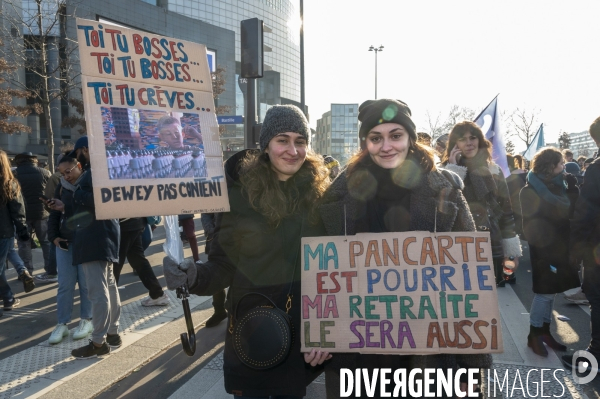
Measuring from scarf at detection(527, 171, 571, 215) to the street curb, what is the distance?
396 cm

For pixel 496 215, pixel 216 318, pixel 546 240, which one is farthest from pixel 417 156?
pixel 216 318

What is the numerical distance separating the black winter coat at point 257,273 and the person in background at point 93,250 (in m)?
2.24

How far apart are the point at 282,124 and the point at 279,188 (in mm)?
331

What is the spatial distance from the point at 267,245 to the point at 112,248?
101 inches

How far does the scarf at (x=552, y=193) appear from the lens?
439 cm

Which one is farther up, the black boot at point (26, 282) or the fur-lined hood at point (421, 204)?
the fur-lined hood at point (421, 204)

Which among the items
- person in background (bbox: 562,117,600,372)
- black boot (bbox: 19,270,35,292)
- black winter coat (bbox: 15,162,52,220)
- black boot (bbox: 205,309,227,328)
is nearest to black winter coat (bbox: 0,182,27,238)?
black boot (bbox: 19,270,35,292)

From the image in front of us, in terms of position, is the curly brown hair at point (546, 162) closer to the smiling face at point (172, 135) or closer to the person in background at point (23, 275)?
the smiling face at point (172, 135)

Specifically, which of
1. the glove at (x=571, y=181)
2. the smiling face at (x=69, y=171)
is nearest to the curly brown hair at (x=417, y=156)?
the smiling face at (x=69, y=171)

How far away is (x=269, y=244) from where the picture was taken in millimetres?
2225

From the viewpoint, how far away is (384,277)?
207cm

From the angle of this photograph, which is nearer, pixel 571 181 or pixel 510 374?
pixel 510 374

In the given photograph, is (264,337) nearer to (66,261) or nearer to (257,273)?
(257,273)

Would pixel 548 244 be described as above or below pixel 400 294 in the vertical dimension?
below
